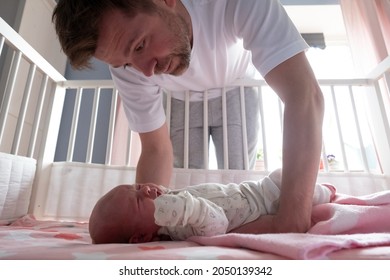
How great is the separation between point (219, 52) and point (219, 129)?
398mm

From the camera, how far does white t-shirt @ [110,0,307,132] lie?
0.62m

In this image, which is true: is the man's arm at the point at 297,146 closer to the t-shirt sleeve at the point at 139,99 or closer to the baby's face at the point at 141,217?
the baby's face at the point at 141,217

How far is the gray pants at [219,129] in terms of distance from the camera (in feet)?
3.68

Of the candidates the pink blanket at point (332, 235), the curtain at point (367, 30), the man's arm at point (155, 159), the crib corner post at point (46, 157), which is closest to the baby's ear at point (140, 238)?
the pink blanket at point (332, 235)

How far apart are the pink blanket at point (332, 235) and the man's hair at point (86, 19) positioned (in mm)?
507

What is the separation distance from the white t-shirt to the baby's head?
40 centimetres

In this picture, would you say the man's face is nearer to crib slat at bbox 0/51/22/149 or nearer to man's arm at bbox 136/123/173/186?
man's arm at bbox 136/123/173/186

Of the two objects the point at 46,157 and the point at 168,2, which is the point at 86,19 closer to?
the point at 168,2

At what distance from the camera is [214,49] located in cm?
82

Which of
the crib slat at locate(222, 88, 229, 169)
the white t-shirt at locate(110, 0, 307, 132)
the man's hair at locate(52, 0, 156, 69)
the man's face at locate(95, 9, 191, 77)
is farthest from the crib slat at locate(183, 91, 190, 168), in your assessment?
the man's hair at locate(52, 0, 156, 69)

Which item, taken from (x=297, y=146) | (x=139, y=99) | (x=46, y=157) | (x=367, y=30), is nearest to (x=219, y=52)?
(x=139, y=99)
